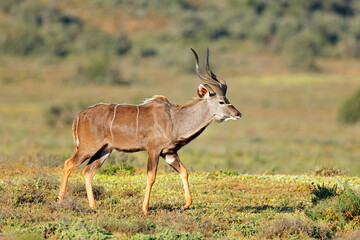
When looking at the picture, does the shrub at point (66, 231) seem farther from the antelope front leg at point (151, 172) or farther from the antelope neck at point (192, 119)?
the antelope neck at point (192, 119)

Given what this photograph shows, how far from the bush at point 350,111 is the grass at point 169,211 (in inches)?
1339

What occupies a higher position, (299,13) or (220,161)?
(299,13)

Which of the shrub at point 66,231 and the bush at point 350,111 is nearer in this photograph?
the shrub at point 66,231

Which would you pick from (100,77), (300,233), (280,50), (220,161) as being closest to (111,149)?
(300,233)

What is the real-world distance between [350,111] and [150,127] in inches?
1531

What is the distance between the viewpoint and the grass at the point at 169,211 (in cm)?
909

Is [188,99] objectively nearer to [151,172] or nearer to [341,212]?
[151,172]

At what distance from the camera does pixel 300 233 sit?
9.30m

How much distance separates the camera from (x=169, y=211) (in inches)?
409

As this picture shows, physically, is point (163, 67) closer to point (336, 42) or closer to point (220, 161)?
point (336, 42)

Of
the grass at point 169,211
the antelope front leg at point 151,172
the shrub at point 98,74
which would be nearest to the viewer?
the grass at point 169,211

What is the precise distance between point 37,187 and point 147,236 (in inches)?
141

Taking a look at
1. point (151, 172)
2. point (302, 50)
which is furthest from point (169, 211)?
point (302, 50)

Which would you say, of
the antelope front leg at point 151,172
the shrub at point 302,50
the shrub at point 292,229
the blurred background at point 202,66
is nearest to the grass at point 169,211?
the shrub at point 292,229
